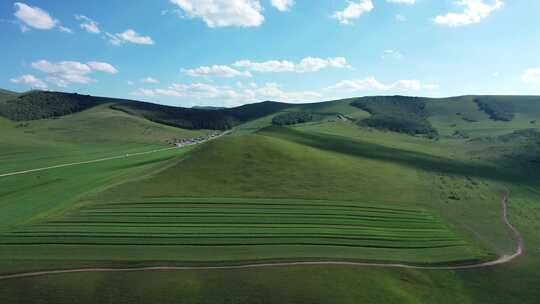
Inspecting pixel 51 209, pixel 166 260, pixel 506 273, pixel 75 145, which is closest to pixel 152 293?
pixel 166 260

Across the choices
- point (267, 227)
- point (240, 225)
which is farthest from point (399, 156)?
point (240, 225)

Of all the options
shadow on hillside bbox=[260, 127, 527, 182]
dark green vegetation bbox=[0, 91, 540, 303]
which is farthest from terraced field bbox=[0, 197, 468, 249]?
shadow on hillside bbox=[260, 127, 527, 182]

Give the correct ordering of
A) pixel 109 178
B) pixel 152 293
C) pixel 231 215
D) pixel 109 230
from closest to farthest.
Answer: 1. pixel 152 293
2. pixel 109 230
3. pixel 231 215
4. pixel 109 178

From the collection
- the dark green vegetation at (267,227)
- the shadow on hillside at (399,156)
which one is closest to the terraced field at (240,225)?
the dark green vegetation at (267,227)

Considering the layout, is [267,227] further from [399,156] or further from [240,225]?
[399,156]

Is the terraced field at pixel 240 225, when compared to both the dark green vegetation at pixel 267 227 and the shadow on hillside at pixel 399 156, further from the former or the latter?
the shadow on hillside at pixel 399 156

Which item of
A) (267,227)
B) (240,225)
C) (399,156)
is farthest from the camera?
(399,156)

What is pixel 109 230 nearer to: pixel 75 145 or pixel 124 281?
pixel 124 281
